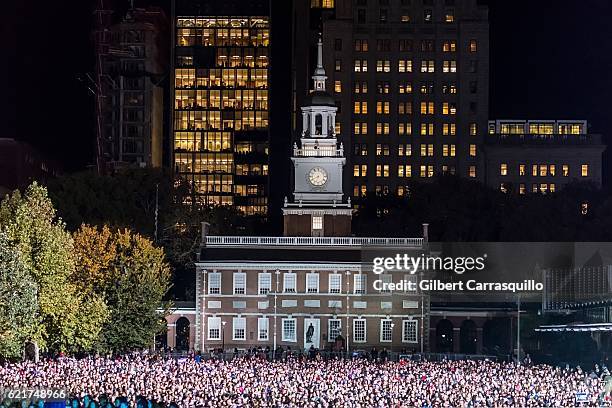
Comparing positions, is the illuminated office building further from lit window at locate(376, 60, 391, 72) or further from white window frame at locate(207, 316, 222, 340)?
white window frame at locate(207, 316, 222, 340)

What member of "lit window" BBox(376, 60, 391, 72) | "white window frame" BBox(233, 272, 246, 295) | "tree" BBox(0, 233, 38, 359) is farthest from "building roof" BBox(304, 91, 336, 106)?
"lit window" BBox(376, 60, 391, 72)

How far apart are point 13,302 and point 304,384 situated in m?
19.1

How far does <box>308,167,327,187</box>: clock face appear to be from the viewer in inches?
4508

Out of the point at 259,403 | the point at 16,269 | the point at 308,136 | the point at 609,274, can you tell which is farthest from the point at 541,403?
the point at 308,136

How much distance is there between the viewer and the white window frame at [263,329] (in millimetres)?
106000

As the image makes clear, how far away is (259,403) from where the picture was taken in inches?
2343

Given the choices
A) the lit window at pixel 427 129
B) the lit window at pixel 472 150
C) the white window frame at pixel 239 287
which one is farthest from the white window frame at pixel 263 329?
the lit window at pixel 472 150

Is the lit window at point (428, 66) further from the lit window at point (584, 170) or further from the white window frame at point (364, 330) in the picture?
the white window frame at point (364, 330)

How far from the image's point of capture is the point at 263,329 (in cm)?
10625

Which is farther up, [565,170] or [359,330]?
[565,170]

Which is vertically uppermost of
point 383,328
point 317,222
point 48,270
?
point 317,222

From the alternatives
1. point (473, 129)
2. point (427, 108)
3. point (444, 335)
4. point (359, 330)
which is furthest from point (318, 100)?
point (473, 129)

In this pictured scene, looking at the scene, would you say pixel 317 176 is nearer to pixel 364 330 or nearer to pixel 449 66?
pixel 364 330

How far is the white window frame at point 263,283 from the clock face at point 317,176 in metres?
11.4
